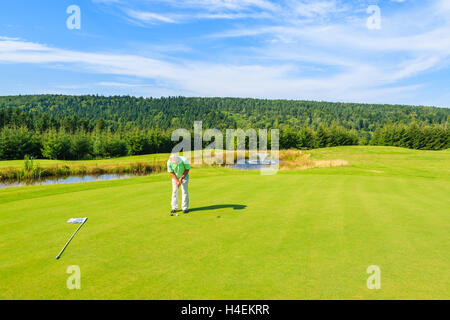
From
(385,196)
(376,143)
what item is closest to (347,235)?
(385,196)

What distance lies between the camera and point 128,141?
8162 centimetres

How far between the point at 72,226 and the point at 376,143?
122876 mm

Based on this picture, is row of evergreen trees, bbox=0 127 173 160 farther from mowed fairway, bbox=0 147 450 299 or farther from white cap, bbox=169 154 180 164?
white cap, bbox=169 154 180 164

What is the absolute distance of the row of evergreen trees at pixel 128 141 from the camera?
60.2m

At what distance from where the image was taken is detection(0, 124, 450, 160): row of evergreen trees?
6023cm

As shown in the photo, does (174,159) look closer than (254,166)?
Yes

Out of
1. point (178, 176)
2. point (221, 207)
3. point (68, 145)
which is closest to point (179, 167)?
point (178, 176)

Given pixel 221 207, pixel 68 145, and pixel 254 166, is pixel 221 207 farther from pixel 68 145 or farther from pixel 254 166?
pixel 68 145

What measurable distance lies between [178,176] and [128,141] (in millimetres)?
75819

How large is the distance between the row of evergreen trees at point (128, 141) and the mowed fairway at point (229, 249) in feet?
192

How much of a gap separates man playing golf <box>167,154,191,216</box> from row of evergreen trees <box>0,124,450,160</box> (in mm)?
59373

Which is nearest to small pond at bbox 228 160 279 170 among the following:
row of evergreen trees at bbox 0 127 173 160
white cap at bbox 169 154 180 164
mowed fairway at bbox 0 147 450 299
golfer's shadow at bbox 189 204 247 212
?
golfer's shadow at bbox 189 204 247 212

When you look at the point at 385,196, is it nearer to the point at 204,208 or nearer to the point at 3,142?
the point at 204,208

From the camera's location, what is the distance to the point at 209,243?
7125 mm
